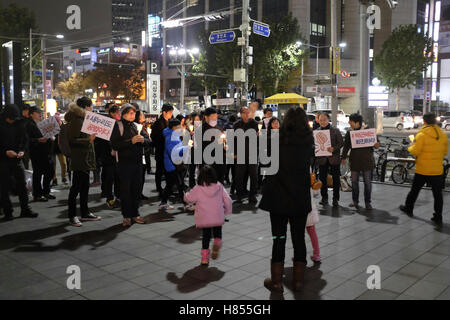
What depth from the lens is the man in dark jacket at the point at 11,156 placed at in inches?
297

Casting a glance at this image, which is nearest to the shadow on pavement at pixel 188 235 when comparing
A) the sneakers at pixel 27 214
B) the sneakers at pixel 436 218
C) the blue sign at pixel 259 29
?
the sneakers at pixel 27 214

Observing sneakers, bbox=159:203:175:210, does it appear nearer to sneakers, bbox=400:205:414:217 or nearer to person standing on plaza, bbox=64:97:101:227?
person standing on plaza, bbox=64:97:101:227

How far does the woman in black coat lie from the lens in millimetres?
4484

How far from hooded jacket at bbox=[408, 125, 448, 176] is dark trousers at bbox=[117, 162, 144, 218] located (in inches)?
193

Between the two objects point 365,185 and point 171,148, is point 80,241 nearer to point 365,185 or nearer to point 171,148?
point 171,148

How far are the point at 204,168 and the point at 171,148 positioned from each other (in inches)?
106

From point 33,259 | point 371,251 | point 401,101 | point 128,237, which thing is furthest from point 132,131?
point 401,101

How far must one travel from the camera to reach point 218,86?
45.8 meters

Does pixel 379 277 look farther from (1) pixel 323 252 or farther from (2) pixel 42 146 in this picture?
(2) pixel 42 146

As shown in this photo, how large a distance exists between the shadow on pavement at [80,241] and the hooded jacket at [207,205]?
1.73 meters

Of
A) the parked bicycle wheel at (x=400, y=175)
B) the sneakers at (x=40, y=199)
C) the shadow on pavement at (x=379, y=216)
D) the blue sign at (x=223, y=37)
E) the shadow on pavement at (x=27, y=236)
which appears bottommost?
the shadow on pavement at (x=379, y=216)

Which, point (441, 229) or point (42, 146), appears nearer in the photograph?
point (441, 229)

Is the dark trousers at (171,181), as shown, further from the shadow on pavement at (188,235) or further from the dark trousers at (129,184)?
the shadow on pavement at (188,235)
